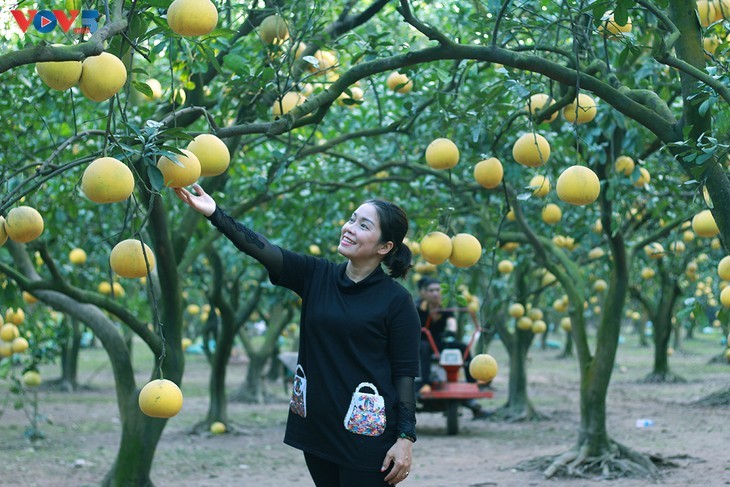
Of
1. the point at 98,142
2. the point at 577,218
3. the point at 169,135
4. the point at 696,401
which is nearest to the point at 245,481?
the point at 98,142

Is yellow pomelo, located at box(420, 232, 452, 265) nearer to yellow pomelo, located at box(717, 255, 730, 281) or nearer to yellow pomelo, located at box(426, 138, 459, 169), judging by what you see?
yellow pomelo, located at box(426, 138, 459, 169)

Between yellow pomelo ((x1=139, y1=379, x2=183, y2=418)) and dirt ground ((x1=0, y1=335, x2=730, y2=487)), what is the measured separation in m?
5.03

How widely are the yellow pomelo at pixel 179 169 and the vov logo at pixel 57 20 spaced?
1.89ft

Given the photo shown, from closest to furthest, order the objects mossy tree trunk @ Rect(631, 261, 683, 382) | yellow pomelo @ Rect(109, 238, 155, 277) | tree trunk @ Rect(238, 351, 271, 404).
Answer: yellow pomelo @ Rect(109, 238, 155, 277)
tree trunk @ Rect(238, 351, 271, 404)
mossy tree trunk @ Rect(631, 261, 683, 382)

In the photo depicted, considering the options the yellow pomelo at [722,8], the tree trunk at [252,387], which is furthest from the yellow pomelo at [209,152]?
A: the tree trunk at [252,387]

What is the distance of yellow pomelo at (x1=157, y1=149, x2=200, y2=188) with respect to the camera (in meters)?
2.67

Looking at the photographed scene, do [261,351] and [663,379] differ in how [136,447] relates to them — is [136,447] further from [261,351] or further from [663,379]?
[663,379]

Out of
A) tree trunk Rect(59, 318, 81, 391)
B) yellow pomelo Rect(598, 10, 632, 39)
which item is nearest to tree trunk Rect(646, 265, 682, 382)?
tree trunk Rect(59, 318, 81, 391)

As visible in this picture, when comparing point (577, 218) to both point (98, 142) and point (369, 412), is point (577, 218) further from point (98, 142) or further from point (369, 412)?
point (369, 412)

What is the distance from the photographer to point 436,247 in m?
3.94

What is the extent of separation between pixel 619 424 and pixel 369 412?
9143 millimetres

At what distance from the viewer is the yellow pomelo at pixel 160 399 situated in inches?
115

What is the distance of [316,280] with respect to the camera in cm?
337

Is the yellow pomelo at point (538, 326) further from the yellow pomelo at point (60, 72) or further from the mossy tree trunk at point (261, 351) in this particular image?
the yellow pomelo at point (60, 72)
